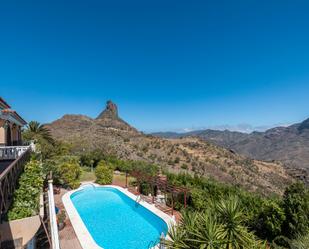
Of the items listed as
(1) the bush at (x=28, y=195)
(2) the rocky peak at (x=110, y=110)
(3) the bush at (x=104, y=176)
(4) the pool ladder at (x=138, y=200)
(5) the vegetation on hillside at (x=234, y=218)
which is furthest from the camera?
(2) the rocky peak at (x=110, y=110)

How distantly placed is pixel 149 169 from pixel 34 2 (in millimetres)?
17638

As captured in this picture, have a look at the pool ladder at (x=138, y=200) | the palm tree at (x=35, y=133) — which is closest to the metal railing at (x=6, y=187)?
the pool ladder at (x=138, y=200)

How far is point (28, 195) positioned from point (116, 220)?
5388mm

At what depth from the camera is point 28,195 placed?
28.9 feet

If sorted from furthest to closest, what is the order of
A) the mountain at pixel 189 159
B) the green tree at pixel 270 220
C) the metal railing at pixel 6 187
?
the mountain at pixel 189 159, the green tree at pixel 270 220, the metal railing at pixel 6 187

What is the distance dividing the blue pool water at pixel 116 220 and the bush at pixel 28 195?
335cm

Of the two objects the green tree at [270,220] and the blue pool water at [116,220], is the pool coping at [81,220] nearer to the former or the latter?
the blue pool water at [116,220]

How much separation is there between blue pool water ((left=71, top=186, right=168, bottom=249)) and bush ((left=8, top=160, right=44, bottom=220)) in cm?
335

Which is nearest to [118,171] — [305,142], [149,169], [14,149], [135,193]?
[149,169]

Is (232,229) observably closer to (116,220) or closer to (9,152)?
(116,220)

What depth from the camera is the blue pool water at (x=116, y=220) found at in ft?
32.9

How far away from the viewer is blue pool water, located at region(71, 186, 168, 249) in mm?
10039

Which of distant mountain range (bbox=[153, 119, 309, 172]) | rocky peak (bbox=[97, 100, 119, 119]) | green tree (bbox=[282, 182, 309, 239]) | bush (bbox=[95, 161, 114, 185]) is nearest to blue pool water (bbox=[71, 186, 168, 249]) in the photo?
bush (bbox=[95, 161, 114, 185])

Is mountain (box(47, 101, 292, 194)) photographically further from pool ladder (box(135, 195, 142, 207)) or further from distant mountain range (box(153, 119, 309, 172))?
distant mountain range (box(153, 119, 309, 172))
